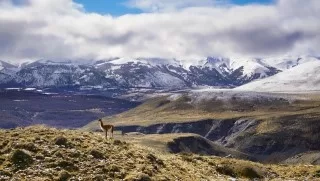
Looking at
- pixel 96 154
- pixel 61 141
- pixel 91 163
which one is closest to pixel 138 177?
pixel 91 163

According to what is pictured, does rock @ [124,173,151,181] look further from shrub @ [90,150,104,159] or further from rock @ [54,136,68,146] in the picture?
rock @ [54,136,68,146]

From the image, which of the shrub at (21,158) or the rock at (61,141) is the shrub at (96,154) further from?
the shrub at (21,158)

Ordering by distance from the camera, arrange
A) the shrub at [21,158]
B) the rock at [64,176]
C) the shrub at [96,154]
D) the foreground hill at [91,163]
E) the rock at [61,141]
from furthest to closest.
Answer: the rock at [61,141]
the shrub at [96,154]
the shrub at [21,158]
the foreground hill at [91,163]
the rock at [64,176]

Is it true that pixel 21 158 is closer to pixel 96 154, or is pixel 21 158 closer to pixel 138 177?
pixel 96 154

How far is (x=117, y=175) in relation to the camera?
102ft

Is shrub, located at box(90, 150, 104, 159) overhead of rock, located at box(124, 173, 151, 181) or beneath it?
overhead

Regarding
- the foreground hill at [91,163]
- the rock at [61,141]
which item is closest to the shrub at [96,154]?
the foreground hill at [91,163]

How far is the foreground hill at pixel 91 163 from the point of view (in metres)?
30.6

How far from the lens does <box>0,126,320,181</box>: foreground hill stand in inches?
1204

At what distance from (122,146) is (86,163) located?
6574 millimetres

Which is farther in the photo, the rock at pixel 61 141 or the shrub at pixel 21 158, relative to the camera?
the rock at pixel 61 141

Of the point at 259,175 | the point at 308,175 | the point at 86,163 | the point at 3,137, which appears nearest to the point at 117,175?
the point at 86,163

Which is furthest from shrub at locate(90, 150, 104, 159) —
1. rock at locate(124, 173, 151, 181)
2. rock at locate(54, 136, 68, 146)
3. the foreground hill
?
rock at locate(124, 173, 151, 181)

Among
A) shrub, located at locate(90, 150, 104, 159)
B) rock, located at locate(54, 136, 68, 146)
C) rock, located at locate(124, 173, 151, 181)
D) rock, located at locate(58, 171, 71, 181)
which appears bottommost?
rock, located at locate(124, 173, 151, 181)
